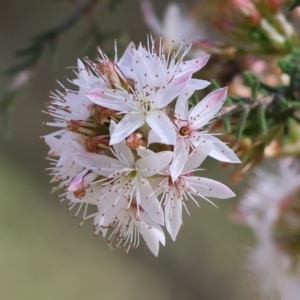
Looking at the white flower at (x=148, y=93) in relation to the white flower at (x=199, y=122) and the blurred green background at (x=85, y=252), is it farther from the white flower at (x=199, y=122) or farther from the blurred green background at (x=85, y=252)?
the blurred green background at (x=85, y=252)

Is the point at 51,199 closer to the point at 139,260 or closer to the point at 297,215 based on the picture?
the point at 139,260

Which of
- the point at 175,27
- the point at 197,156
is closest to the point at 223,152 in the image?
the point at 197,156

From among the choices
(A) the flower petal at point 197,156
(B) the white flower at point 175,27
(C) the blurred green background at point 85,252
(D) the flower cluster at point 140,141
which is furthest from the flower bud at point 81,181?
(C) the blurred green background at point 85,252

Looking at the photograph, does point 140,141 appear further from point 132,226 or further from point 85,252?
point 85,252

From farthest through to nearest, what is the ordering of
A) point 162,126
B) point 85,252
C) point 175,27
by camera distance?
point 85,252
point 175,27
point 162,126

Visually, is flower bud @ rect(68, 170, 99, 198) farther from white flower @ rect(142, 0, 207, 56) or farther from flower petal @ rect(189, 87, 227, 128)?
white flower @ rect(142, 0, 207, 56)

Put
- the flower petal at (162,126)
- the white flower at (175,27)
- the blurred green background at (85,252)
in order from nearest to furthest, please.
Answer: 1. the flower petal at (162,126)
2. the white flower at (175,27)
3. the blurred green background at (85,252)

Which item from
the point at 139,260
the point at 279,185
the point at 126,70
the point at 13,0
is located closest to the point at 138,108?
the point at 126,70
